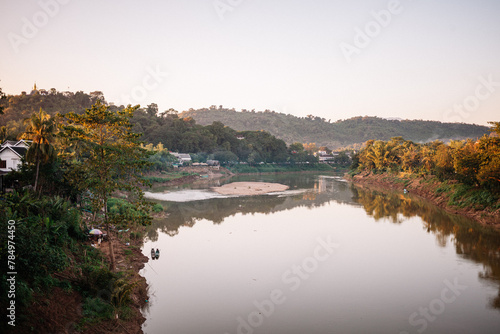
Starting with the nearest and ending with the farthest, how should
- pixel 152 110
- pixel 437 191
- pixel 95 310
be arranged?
1. pixel 95 310
2. pixel 437 191
3. pixel 152 110

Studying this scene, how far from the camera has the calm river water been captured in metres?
14.4

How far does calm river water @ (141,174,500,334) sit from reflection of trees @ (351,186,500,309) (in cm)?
11

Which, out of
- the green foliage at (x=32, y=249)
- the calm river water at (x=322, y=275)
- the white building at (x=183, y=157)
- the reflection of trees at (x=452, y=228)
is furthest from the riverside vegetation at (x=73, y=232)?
the white building at (x=183, y=157)

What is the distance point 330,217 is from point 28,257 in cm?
3141

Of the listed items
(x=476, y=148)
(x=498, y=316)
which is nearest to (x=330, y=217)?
(x=476, y=148)

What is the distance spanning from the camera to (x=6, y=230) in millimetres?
11234

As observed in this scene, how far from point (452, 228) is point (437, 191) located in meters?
16.6

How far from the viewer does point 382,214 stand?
39438 mm

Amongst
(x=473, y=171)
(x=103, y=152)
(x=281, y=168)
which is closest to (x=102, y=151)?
(x=103, y=152)

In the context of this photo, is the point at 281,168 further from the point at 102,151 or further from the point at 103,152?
the point at 102,151

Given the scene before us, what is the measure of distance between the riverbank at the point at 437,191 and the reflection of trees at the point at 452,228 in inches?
40.7

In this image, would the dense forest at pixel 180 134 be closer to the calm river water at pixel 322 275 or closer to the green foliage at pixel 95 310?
the calm river water at pixel 322 275

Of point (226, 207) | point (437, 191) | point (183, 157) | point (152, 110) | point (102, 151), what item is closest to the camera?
point (102, 151)

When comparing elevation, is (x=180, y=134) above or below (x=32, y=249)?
above
